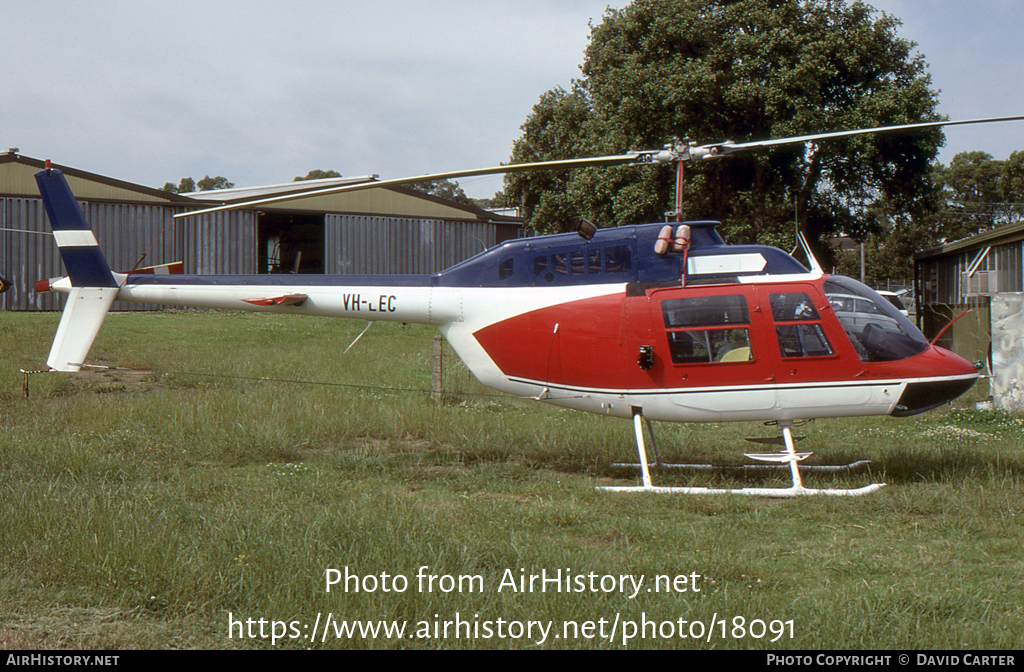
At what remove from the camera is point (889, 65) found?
27.0m

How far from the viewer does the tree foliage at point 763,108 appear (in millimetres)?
25547

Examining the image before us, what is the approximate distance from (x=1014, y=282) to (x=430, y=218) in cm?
2257

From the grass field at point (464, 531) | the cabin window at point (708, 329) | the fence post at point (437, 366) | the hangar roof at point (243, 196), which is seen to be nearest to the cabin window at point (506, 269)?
Result: the cabin window at point (708, 329)

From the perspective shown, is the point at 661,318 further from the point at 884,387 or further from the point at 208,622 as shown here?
the point at 208,622

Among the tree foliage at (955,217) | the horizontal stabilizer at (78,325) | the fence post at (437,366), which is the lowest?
the fence post at (437,366)

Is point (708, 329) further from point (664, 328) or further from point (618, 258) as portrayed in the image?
point (618, 258)

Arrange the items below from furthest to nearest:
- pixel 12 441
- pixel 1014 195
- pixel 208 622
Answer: pixel 1014 195, pixel 12 441, pixel 208 622

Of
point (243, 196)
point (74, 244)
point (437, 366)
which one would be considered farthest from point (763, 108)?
point (243, 196)

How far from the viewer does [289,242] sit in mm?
37500

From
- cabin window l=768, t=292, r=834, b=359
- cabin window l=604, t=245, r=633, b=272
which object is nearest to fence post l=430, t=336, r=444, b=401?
cabin window l=604, t=245, r=633, b=272

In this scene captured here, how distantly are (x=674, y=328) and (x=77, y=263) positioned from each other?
742 cm

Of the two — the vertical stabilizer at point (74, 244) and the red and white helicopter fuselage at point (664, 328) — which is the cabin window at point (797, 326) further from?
the vertical stabilizer at point (74, 244)

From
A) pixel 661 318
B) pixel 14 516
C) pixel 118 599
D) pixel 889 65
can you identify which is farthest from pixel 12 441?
pixel 889 65

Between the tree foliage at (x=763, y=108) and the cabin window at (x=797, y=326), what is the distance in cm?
1846
